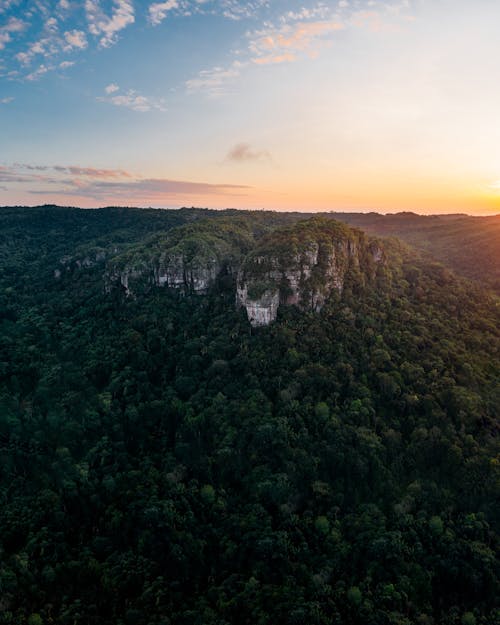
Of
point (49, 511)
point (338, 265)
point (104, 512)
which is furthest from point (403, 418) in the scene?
point (49, 511)

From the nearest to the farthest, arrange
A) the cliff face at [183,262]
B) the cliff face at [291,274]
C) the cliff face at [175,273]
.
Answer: the cliff face at [291,274] < the cliff face at [175,273] < the cliff face at [183,262]

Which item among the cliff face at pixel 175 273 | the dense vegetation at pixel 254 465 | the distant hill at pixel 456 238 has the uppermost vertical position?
the distant hill at pixel 456 238

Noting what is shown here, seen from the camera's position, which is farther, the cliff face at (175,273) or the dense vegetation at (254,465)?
the cliff face at (175,273)

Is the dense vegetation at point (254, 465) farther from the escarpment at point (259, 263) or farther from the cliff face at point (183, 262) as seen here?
the cliff face at point (183, 262)

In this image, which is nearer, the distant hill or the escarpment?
the escarpment

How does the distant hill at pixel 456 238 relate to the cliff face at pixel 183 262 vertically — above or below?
above

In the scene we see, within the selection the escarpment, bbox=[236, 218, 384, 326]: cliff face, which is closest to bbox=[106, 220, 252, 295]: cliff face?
the escarpment

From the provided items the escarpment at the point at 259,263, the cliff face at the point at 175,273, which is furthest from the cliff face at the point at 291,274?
the cliff face at the point at 175,273

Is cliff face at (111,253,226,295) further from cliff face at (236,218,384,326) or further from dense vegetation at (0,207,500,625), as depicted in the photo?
cliff face at (236,218,384,326)
